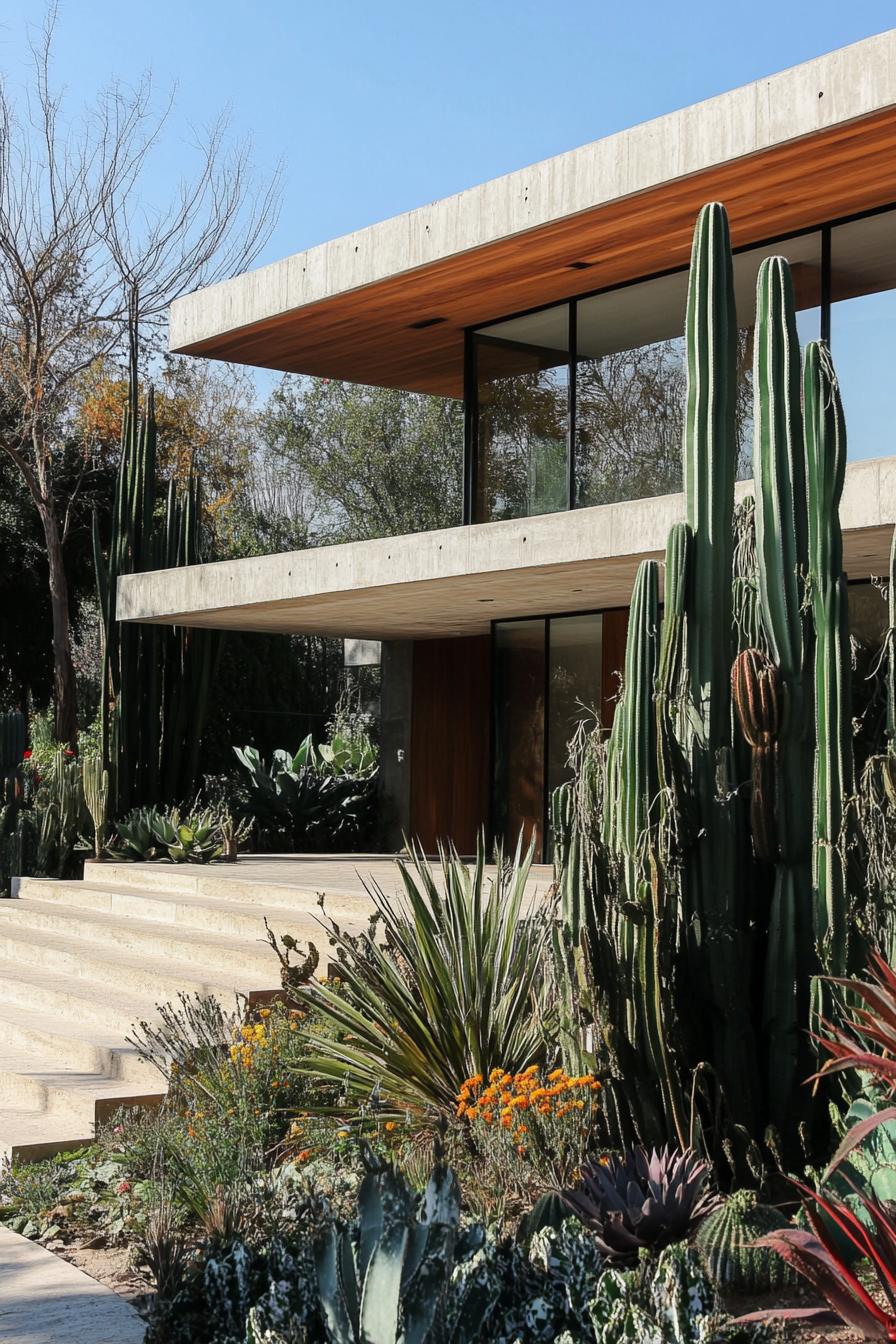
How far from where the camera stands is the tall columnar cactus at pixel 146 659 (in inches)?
625

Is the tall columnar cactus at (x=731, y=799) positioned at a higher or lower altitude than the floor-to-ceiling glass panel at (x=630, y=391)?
lower

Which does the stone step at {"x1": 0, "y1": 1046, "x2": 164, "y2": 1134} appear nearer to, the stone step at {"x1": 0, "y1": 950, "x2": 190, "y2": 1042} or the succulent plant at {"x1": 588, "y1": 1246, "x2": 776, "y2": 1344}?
the stone step at {"x1": 0, "y1": 950, "x2": 190, "y2": 1042}

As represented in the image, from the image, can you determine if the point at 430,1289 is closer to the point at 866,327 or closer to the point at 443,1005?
the point at 443,1005

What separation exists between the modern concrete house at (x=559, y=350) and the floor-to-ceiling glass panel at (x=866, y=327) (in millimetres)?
16

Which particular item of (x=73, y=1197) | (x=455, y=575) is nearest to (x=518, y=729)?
(x=455, y=575)

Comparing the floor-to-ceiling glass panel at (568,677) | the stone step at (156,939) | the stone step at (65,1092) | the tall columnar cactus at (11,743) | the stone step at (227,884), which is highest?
the floor-to-ceiling glass panel at (568,677)

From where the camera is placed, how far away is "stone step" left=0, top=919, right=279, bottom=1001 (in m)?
8.93

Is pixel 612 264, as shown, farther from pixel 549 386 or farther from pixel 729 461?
pixel 729 461

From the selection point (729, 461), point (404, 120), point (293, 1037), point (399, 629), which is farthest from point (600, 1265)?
point (404, 120)

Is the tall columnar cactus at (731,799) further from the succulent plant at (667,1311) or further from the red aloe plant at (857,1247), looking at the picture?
the succulent plant at (667,1311)

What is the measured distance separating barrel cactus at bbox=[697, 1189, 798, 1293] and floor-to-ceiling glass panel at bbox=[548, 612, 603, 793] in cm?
990

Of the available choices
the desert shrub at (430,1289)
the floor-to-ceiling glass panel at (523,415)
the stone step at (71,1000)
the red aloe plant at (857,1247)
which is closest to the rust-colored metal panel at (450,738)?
the floor-to-ceiling glass panel at (523,415)

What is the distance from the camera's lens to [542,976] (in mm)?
6375

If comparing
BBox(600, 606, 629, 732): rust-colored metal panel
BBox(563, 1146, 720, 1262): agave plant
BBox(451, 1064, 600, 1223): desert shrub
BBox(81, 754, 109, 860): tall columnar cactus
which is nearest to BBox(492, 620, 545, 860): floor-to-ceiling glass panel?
BBox(600, 606, 629, 732): rust-colored metal panel
